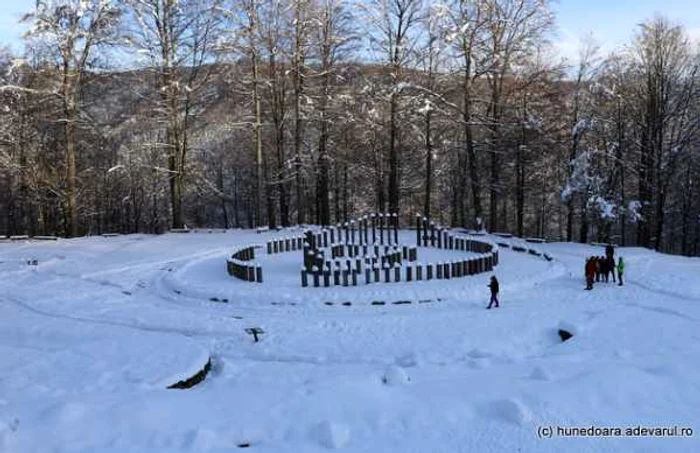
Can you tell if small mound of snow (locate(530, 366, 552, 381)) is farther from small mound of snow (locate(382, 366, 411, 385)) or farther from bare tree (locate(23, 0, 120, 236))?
bare tree (locate(23, 0, 120, 236))

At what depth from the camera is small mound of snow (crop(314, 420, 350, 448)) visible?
250 inches

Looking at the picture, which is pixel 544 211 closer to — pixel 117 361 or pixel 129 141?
pixel 129 141

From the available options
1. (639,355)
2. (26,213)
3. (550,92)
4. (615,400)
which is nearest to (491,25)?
(550,92)

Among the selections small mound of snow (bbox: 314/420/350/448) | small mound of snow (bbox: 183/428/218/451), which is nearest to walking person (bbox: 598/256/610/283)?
small mound of snow (bbox: 314/420/350/448)

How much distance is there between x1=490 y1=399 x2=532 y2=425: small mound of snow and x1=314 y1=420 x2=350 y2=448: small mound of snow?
193 cm

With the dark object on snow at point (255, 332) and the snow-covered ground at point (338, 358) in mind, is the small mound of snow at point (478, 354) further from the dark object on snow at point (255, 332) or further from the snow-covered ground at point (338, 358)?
the dark object on snow at point (255, 332)

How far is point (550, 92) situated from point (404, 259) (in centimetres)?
1586

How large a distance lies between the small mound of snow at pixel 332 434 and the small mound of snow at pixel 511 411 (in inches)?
75.8

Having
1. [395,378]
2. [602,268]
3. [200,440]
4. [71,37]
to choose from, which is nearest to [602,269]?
[602,268]

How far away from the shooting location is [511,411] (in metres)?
6.68

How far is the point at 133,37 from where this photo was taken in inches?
1094

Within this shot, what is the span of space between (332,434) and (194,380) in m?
4.27

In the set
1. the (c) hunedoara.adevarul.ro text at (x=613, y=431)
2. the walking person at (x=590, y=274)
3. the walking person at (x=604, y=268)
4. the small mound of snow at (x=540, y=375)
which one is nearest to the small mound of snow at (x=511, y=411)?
the (c) hunedoara.adevarul.ro text at (x=613, y=431)

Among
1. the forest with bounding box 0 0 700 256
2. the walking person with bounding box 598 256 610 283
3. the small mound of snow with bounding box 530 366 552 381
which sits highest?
the forest with bounding box 0 0 700 256
